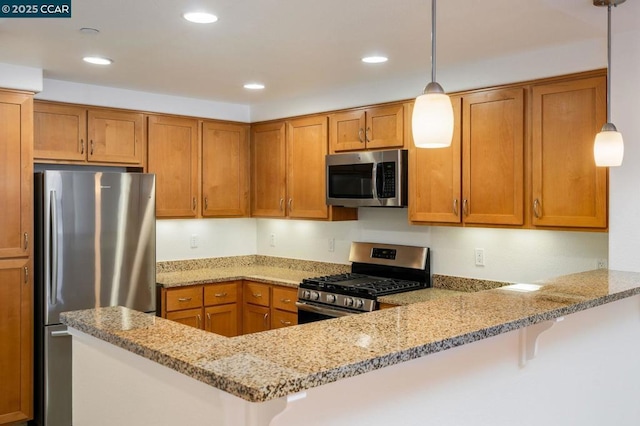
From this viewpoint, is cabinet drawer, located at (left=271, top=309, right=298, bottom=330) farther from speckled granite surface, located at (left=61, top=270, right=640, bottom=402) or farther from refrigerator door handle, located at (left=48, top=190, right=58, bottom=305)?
speckled granite surface, located at (left=61, top=270, right=640, bottom=402)

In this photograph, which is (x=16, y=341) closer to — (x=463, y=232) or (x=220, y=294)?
(x=220, y=294)

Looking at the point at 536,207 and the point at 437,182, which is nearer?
the point at 536,207

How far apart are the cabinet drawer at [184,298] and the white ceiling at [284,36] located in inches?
61.6

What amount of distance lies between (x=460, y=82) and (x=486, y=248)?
3.60 feet

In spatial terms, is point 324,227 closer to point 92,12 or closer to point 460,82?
point 460,82

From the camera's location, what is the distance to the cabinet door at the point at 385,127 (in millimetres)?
3980

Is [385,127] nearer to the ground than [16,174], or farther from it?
farther from it

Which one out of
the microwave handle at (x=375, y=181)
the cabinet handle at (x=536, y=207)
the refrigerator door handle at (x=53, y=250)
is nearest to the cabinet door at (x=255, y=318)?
the microwave handle at (x=375, y=181)

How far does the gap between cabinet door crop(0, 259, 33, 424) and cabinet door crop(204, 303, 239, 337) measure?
1291 millimetres

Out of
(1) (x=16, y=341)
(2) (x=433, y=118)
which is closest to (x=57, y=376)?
(1) (x=16, y=341)

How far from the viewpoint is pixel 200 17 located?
2658mm

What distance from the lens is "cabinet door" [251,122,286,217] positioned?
16.0 ft

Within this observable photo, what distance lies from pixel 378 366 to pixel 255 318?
3393 mm

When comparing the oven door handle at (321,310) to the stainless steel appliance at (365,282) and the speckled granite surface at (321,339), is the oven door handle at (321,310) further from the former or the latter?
the speckled granite surface at (321,339)
